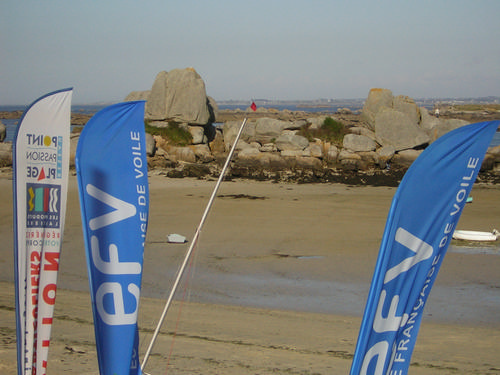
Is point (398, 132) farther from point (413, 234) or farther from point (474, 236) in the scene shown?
point (413, 234)

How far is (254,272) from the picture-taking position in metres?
12.2

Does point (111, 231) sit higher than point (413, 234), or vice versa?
point (413, 234)

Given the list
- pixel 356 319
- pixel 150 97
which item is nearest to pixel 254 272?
pixel 356 319

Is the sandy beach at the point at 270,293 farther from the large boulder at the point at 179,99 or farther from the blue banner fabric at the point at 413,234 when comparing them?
the large boulder at the point at 179,99

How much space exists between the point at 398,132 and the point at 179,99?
11.5m

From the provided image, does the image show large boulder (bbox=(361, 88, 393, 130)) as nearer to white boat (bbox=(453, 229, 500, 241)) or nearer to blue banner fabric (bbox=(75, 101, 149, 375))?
white boat (bbox=(453, 229, 500, 241))

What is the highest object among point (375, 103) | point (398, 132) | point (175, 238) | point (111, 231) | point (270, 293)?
point (375, 103)

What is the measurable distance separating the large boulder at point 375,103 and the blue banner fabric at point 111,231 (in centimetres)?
2803

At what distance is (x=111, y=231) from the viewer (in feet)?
15.7

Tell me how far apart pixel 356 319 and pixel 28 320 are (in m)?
5.83

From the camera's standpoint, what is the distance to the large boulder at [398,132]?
1102 inches

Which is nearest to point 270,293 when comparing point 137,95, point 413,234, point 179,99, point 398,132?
point 413,234

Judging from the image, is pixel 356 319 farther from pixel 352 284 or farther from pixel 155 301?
pixel 155 301

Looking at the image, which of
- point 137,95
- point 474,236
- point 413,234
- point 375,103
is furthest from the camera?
point 137,95
